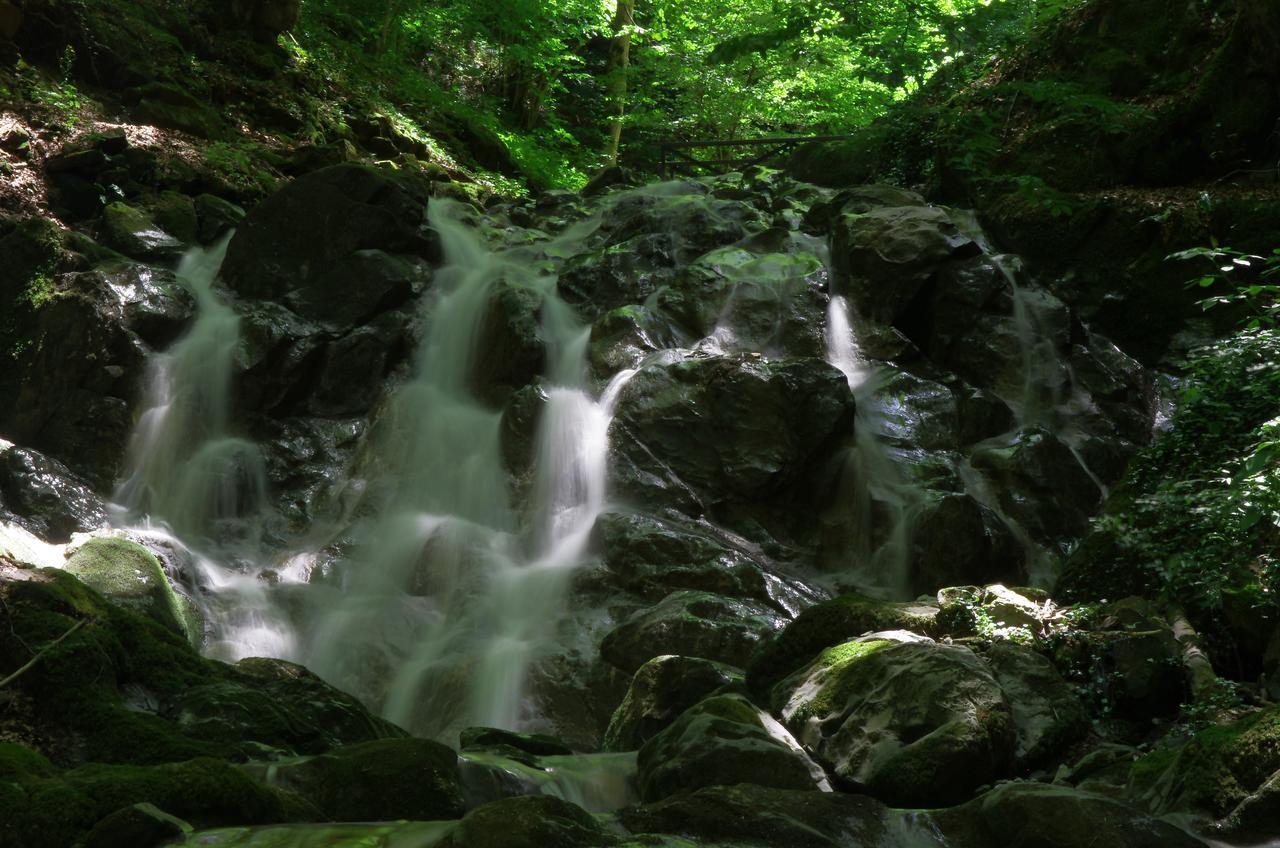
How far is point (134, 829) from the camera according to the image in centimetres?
349

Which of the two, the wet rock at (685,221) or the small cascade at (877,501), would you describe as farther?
the wet rock at (685,221)

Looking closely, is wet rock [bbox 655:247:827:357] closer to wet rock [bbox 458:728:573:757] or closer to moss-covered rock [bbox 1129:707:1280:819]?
wet rock [bbox 458:728:573:757]

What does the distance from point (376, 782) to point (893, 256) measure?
10.1 m

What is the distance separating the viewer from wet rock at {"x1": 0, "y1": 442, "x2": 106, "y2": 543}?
9.45 m

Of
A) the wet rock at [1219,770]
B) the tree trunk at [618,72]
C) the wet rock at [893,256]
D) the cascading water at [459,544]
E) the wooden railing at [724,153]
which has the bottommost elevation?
the cascading water at [459,544]

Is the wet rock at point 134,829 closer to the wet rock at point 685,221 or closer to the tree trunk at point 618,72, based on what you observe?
the wet rock at point 685,221

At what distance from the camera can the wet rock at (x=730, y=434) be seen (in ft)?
33.8

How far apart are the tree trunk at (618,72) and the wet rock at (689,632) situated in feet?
57.8

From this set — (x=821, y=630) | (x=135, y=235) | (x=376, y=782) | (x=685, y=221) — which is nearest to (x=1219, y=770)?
(x=821, y=630)

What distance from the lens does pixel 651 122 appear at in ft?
74.3

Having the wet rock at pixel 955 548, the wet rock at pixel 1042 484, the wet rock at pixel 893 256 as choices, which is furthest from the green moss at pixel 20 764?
the wet rock at pixel 893 256

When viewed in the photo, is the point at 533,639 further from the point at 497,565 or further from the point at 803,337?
the point at 803,337

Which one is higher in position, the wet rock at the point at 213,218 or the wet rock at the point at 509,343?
the wet rock at the point at 213,218

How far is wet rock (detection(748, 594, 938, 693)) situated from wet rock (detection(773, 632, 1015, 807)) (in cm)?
50
